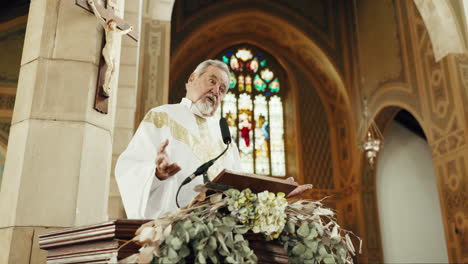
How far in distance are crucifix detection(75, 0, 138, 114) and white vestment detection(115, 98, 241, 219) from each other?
0.40 metres

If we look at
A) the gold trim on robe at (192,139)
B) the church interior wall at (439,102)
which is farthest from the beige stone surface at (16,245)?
the church interior wall at (439,102)

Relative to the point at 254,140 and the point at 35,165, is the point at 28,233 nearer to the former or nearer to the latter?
the point at 35,165

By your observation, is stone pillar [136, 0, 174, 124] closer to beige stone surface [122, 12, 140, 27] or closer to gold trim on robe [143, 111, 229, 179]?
beige stone surface [122, 12, 140, 27]

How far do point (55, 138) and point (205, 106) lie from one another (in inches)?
32.5

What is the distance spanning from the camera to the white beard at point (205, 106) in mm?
2643

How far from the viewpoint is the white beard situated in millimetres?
2643

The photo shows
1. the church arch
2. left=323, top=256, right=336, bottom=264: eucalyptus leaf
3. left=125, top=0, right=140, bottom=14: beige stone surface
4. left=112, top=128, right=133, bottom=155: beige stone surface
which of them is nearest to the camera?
left=323, top=256, right=336, bottom=264: eucalyptus leaf

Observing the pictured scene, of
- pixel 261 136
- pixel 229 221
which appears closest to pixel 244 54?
pixel 261 136

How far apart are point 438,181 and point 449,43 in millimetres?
2276

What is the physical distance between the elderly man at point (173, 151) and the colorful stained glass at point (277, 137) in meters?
9.59

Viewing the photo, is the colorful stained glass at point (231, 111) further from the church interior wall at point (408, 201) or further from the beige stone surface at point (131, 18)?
the beige stone surface at point (131, 18)

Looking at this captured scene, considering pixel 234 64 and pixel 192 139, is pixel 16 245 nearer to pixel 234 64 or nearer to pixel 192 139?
pixel 192 139

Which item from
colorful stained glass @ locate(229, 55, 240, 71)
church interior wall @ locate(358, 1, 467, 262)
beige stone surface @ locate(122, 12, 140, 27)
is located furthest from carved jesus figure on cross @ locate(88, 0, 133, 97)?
colorful stained glass @ locate(229, 55, 240, 71)

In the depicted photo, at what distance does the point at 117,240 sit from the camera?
1.48 meters
